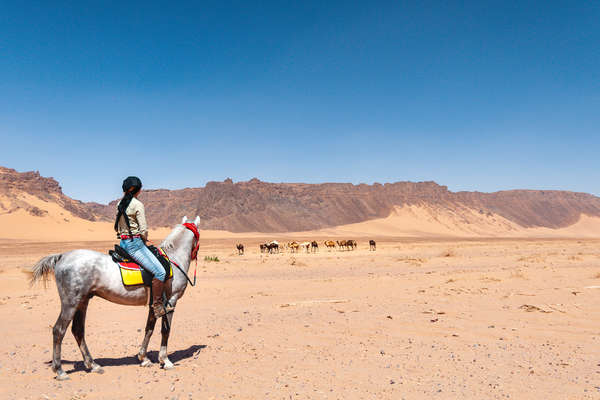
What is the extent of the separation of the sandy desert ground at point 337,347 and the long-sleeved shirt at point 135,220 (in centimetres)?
241

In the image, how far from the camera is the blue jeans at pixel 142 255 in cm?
695

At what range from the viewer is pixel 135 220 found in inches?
271

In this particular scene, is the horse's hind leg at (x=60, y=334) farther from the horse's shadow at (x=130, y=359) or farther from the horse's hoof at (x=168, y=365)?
the horse's hoof at (x=168, y=365)

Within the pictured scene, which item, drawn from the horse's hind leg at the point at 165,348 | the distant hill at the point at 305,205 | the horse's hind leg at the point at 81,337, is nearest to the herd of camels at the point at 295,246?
the horse's hind leg at the point at 165,348

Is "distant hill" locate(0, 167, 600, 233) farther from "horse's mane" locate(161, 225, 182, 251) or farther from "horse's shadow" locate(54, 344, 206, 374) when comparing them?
"horse's mane" locate(161, 225, 182, 251)

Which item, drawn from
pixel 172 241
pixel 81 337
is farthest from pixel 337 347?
pixel 81 337

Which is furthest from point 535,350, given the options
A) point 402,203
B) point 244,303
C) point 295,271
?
point 402,203

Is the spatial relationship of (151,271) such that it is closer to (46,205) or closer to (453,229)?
(46,205)

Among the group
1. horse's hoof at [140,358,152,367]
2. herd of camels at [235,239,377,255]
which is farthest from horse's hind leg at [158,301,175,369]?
herd of camels at [235,239,377,255]

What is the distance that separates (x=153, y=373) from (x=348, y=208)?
6288 inches

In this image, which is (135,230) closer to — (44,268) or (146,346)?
(44,268)

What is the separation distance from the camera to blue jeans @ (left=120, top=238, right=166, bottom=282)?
6949mm

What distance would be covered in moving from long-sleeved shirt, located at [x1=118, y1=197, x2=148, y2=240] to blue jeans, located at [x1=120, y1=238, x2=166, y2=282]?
0.51 ft

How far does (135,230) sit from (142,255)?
45 cm
